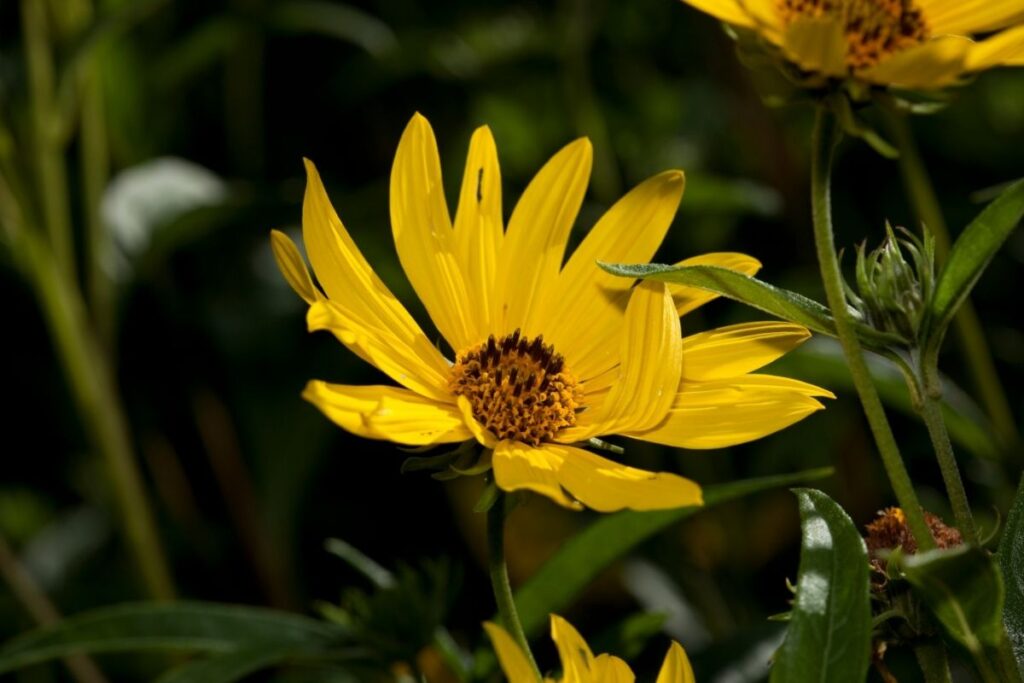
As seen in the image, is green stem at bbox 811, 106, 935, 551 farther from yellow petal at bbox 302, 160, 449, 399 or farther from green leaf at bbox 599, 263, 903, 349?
yellow petal at bbox 302, 160, 449, 399

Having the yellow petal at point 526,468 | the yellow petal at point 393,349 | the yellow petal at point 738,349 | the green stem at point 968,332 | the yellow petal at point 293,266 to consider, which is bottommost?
the green stem at point 968,332

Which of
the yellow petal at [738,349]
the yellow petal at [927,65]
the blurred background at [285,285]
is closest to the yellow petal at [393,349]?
the yellow petal at [738,349]

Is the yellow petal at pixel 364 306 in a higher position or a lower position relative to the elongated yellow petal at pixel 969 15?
lower

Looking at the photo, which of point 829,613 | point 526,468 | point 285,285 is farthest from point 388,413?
point 285,285

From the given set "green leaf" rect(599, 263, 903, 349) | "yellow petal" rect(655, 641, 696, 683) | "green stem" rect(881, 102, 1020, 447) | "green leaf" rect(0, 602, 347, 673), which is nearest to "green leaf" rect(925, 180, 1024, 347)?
"green leaf" rect(599, 263, 903, 349)

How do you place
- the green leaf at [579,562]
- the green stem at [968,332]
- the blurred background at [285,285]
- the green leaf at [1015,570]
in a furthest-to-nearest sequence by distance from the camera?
the blurred background at [285,285], the green stem at [968,332], the green leaf at [579,562], the green leaf at [1015,570]

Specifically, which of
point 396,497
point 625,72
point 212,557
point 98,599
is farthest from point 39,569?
point 625,72

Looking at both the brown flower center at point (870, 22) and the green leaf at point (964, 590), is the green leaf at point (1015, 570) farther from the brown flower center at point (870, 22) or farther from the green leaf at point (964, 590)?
the brown flower center at point (870, 22)

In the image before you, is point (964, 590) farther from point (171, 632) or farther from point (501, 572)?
point (171, 632)
